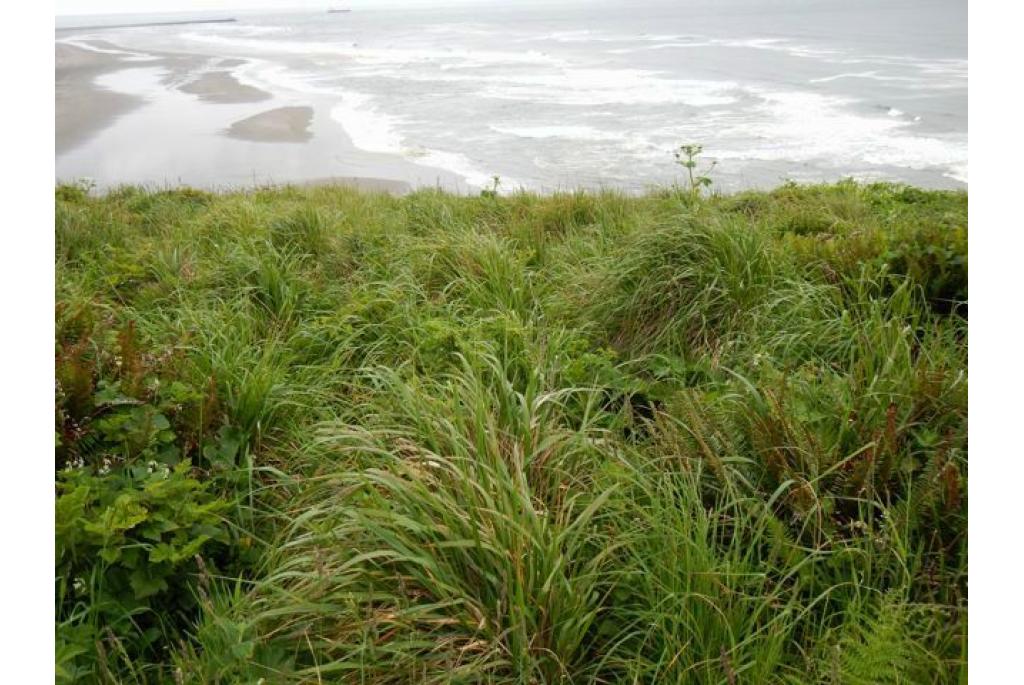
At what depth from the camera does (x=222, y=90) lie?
28.1 m

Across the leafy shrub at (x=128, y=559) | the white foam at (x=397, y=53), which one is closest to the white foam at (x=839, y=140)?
the leafy shrub at (x=128, y=559)

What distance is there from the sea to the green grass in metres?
6.69

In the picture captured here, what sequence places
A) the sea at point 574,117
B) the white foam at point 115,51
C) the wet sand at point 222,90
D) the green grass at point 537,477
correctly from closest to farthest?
the green grass at point 537,477, the sea at point 574,117, the wet sand at point 222,90, the white foam at point 115,51

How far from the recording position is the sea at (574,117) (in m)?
16.0

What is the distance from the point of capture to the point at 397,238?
594 cm

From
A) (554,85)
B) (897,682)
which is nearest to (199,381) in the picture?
(897,682)

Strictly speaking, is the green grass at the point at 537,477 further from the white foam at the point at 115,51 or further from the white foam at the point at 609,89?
the white foam at the point at 115,51

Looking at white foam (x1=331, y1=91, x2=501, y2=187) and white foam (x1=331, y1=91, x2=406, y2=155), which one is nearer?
white foam (x1=331, y1=91, x2=501, y2=187)

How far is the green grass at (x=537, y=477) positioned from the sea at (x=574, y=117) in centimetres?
669

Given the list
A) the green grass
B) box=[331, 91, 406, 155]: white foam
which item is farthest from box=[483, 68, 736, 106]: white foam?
the green grass

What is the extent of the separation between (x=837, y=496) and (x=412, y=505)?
4.02ft

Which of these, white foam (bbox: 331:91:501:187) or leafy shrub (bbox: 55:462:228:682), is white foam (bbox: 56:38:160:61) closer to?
white foam (bbox: 331:91:501:187)

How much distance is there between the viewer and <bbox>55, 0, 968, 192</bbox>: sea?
15953 millimetres
